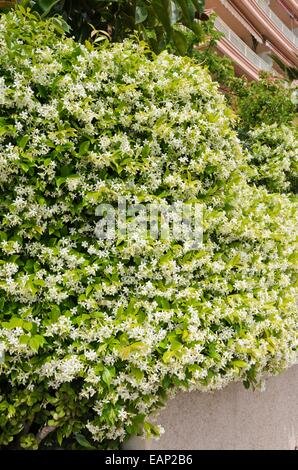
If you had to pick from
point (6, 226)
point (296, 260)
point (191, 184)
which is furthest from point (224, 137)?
point (6, 226)

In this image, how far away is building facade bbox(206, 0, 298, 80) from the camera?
24.2m

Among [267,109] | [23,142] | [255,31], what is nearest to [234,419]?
[23,142]

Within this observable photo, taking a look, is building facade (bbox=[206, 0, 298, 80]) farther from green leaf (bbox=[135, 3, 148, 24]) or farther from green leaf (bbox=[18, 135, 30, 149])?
green leaf (bbox=[18, 135, 30, 149])

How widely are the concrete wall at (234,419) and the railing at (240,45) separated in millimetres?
21635

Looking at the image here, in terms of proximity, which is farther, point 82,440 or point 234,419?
point 234,419

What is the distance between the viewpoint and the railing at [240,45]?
77.8ft

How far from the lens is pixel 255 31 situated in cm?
2761

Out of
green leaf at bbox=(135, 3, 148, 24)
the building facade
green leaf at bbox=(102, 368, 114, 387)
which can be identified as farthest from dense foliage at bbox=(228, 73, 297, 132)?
the building facade

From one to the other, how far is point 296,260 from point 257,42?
90.1ft

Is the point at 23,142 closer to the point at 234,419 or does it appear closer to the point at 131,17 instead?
the point at 131,17

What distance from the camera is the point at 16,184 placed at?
272 centimetres

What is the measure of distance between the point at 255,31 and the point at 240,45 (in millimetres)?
3196

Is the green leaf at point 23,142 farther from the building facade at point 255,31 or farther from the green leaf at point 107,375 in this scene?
the building facade at point 255,31
